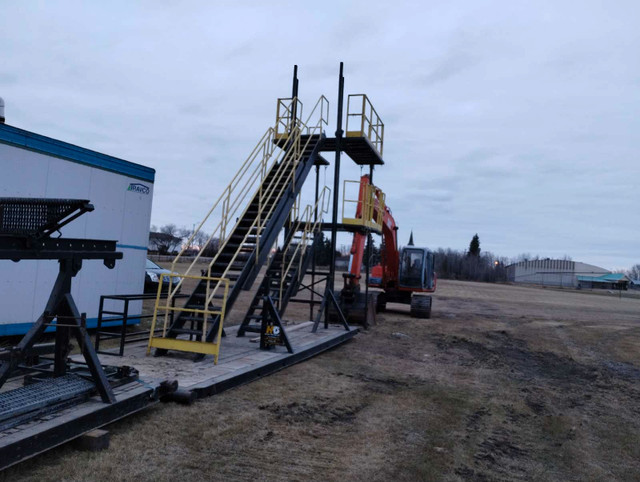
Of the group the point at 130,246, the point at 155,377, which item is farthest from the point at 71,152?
the point at 155,377

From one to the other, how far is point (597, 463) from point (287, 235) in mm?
8458

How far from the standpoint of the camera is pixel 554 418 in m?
7.51

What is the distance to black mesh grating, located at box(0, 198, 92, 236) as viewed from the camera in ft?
14.5

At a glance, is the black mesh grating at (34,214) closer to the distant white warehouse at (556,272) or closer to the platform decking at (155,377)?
the platform decking at (155,377)

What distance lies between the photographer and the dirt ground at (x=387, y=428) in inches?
193

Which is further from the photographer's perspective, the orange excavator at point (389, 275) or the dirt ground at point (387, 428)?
the orange excavator at point (389, 275)

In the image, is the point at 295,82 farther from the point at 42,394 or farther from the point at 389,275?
the point at 389,275

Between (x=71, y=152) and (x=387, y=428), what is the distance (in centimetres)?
835

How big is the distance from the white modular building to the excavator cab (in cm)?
1238

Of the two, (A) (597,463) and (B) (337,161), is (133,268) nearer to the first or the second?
(B) (337,161)

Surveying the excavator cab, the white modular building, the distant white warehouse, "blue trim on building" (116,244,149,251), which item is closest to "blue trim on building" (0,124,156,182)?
the white modular building

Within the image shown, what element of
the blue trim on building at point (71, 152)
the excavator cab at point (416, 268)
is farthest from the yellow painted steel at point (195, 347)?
the excavator cab at point (416, 268)

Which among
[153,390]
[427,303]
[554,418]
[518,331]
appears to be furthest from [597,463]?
[427,303]

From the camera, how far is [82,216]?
10789 millimetres
